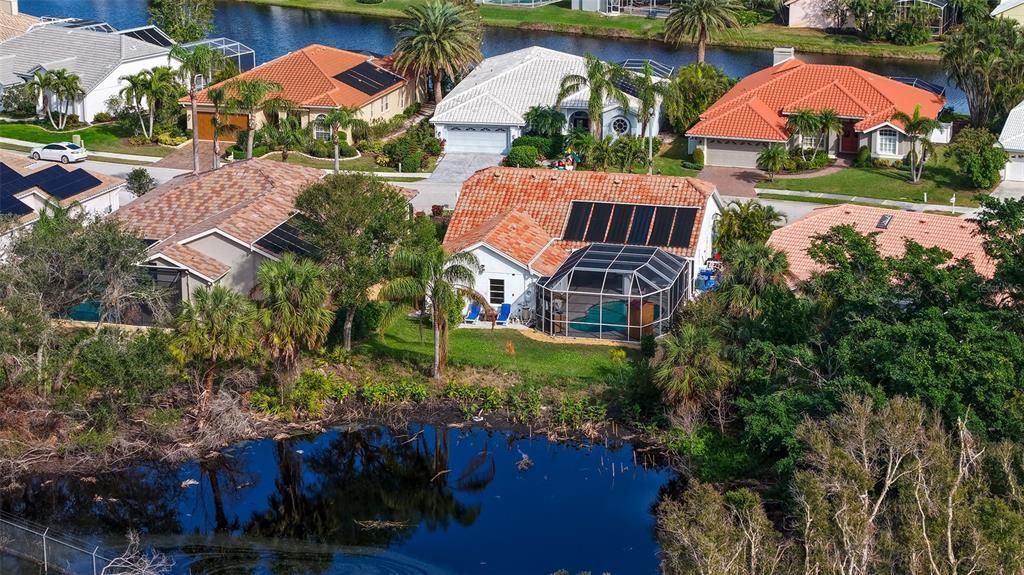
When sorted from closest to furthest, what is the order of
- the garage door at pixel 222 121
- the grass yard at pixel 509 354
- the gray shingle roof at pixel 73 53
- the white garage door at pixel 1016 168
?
the grass yard at pixel 509 354 → the white garage door at pixel 1016 168 → the garage door at pixel 222 121 → the gray shingle roof at pixel 73 53

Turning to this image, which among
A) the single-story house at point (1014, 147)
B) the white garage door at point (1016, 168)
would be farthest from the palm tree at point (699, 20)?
the white garage door at point (1016, 168)

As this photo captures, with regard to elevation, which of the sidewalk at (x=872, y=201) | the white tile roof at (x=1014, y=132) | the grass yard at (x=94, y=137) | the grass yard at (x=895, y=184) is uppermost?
the white tile roof at (x=1014, y=132)

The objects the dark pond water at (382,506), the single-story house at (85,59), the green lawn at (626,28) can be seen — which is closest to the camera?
the dark pond water at (382,506)

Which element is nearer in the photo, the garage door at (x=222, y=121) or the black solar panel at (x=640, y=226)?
the black solar panel at (x=640, y=226)

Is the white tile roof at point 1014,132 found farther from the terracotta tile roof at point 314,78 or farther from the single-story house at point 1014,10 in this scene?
the terracotta tile roof at point 314,78

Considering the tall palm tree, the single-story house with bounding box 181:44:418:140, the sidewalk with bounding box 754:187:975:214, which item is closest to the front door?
the sidewalk with bounding box 754:187:975:214

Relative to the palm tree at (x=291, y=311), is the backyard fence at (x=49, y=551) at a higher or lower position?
lower

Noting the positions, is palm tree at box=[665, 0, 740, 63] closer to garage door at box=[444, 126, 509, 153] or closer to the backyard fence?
garage door at box=[444, 126, 509, 153]

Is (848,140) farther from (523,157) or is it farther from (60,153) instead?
(60,153)

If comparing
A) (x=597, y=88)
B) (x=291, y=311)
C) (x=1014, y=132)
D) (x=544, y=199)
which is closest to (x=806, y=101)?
(x=1014, y=132)
